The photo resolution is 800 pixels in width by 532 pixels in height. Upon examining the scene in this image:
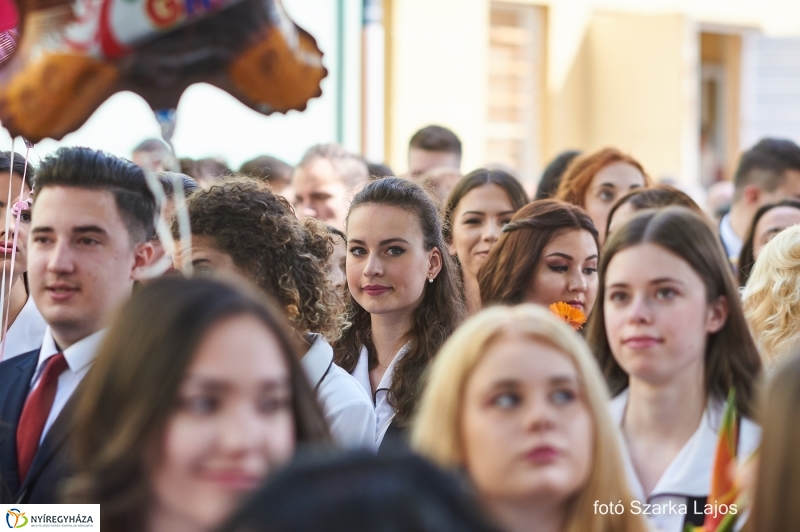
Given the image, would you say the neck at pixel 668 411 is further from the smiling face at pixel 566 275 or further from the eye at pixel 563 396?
the smiling face at pixel 566 275

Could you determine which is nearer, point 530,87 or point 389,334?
point 389,334

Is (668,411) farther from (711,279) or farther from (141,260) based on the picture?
(141,260)

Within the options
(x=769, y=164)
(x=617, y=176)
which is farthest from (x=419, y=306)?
(x=769, y=164)

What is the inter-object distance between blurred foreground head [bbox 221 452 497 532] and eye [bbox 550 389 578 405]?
89cm

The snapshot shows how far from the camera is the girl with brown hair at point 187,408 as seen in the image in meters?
1.76

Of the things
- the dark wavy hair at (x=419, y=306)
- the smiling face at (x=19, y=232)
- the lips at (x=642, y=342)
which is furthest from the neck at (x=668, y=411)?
the smiling face at (x=19, y=232)

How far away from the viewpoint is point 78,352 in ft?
8.80

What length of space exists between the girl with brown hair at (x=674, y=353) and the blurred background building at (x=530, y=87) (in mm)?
4840

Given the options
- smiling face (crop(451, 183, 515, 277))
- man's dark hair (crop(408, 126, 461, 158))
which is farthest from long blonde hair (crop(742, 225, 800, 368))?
man's dark hair (crop(408, 126, 461, 158))

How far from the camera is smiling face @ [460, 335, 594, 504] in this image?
1956mm

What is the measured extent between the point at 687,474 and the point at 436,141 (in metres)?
5.09

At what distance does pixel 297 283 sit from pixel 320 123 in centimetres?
576

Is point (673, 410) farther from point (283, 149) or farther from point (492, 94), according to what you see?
point (492, 94)

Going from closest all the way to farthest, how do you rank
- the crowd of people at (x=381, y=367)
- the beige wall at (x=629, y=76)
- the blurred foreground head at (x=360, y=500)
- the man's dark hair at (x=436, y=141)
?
the blurred foreground head at (x=360, y=500) → the crowd of people at (x=381, y=367) → the man's dark hair at (x=436, y=141) → the beige wall at (x=629, y=76)
